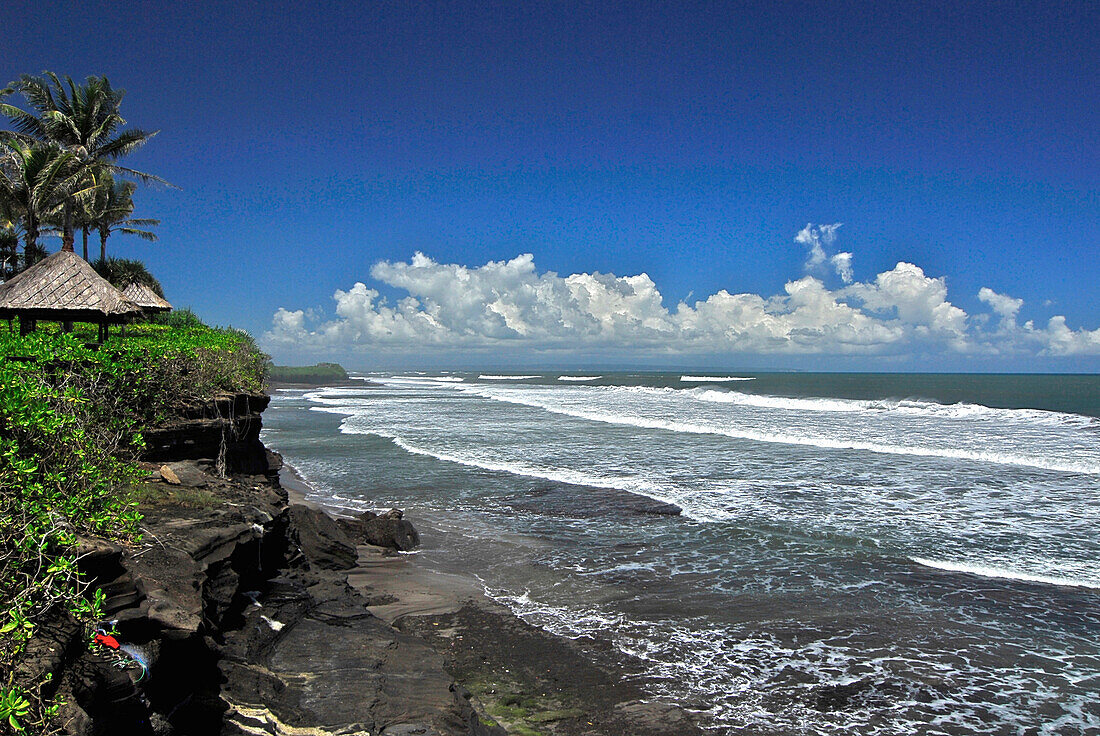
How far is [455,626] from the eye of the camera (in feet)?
25.5

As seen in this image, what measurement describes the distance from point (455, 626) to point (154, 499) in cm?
361

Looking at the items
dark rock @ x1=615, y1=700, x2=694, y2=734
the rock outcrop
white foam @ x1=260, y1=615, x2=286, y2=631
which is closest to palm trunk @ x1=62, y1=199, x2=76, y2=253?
the rock outcrop

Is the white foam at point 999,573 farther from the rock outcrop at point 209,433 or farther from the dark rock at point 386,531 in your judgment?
the rock outcrop at point 209,433

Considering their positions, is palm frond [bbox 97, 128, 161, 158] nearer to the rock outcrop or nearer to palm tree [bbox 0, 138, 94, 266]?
palm tree [bbox 0, 138, 94, 266]

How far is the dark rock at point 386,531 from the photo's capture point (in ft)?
36.4

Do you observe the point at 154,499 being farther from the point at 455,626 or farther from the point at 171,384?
the point at 455,626

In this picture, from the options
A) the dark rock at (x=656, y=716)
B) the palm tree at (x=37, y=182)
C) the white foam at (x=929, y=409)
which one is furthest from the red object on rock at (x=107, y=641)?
the white foam at (x=929, y=409)

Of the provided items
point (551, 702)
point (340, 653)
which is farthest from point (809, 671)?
point (340, 653)

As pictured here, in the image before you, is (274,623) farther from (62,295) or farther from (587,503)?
(62,295)

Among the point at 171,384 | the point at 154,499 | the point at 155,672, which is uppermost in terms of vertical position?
the point at 171,384

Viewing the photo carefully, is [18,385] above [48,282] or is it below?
below

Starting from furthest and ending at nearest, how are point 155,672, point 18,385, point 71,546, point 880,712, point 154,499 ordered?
point 154,499 < point 880,712 < point 18,385 < point 155,672 < point 71,546

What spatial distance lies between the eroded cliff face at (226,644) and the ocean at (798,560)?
2.28 metres

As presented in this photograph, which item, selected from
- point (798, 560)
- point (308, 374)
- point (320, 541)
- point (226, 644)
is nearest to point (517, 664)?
point (226, 644)
